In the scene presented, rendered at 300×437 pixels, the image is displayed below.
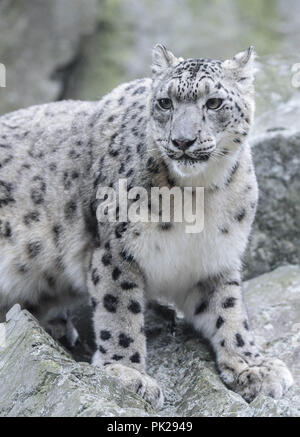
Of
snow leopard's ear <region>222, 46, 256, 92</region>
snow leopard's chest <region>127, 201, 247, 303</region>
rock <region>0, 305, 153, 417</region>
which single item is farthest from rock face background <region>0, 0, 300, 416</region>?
snow leopard's ear <region>222, 46, 256, 92</region>

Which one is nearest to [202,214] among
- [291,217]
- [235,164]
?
[235,164]

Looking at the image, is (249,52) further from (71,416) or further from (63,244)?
(71,416)

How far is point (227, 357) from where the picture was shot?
5324 millimetres

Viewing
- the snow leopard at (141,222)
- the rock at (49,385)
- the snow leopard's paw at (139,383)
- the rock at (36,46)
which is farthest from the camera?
the rock at (36,46)

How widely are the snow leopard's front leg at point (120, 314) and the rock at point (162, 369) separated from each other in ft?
0.81

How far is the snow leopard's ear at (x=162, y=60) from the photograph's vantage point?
5270 mm

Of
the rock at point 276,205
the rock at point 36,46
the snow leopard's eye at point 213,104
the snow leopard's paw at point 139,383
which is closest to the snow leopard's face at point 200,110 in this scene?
the snow leopard's eye at point 213,104

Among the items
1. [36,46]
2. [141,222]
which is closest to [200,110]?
[141,222]

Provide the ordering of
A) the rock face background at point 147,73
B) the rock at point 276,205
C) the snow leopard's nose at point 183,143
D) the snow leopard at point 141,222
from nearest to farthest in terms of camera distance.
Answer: the rock face background at point 147,73, the snow leopard's nose at point 183,143, the snow leopard at point 141,222, the rock at point 276,205

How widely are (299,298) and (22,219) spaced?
1997mm

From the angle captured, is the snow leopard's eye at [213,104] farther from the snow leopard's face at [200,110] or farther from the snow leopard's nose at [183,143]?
the snow leopard's nose at [183,143]

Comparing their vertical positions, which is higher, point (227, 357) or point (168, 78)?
point (168, 78)

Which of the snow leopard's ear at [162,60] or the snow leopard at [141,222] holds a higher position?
the snow leopard's ear at [162,60]

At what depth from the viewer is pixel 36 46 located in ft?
39.7
